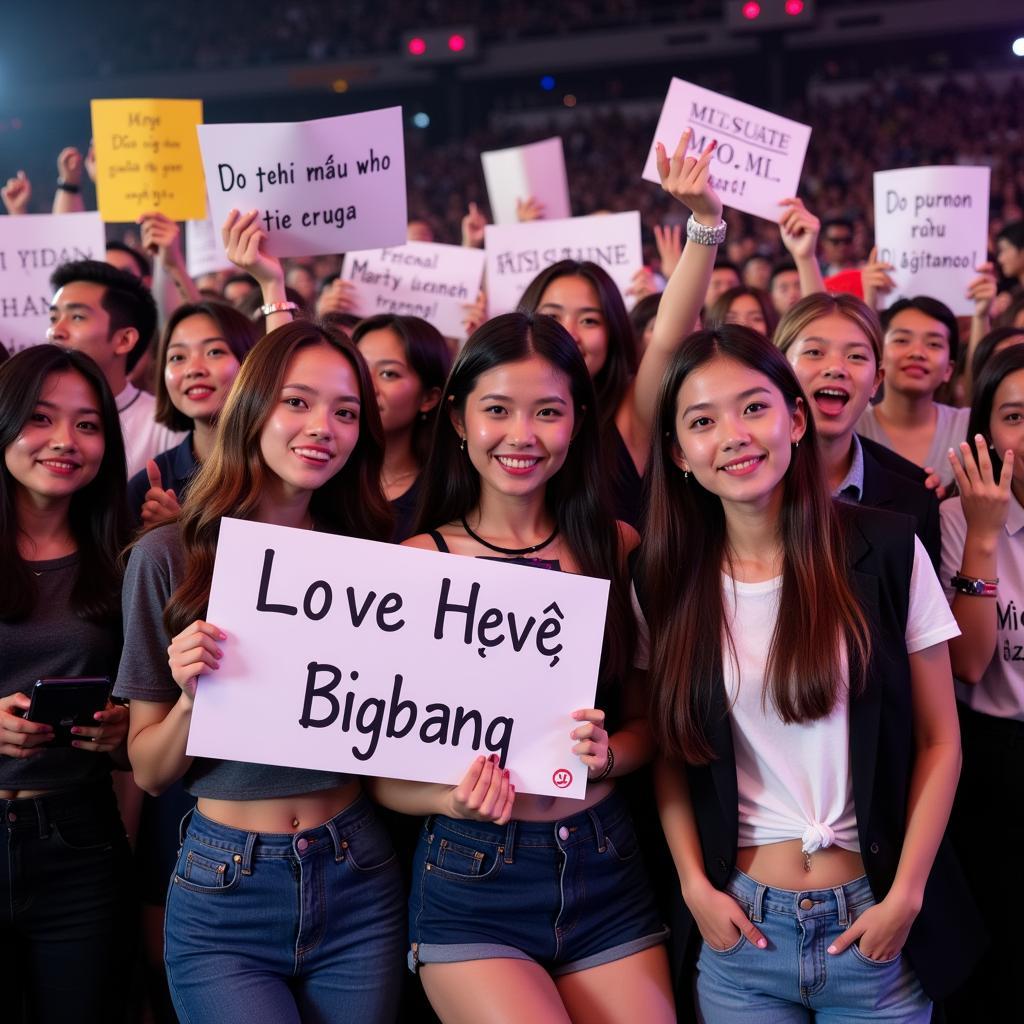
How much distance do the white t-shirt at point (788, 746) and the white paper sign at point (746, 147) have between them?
239 cm

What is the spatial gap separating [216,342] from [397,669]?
1794mm

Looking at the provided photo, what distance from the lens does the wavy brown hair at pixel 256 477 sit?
7.49 ft

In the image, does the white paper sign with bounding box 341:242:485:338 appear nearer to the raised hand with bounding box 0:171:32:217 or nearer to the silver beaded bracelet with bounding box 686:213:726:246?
the raised hand with bounding box 0:171:32:217

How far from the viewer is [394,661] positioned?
7.16 ft

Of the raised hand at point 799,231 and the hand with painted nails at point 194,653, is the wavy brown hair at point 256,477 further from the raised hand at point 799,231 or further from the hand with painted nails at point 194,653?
the raised hand at point 799,231

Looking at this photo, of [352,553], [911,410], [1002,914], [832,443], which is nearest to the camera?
[352,553]

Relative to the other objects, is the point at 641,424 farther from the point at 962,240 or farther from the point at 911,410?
the point at 962,240

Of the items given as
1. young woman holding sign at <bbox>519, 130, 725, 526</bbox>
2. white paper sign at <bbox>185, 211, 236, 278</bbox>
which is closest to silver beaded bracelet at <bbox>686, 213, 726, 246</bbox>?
young woman holding sign at <bbox>519, 130, 725, 526</bbox>

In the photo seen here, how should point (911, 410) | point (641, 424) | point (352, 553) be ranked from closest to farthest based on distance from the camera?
point (352, 553) → point (641, 424) → point (911, 410)

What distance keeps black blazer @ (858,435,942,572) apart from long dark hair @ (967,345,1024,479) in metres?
0.20

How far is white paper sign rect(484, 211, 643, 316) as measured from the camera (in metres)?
4.78

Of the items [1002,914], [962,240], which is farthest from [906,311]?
[1002,914]

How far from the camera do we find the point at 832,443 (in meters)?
3.06

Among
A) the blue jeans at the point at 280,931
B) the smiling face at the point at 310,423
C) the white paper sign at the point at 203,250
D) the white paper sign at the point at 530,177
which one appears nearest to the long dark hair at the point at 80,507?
the smiling face at the point at 310,423
